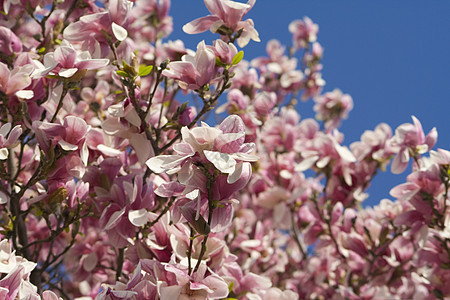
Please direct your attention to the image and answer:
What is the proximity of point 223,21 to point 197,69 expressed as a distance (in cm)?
28

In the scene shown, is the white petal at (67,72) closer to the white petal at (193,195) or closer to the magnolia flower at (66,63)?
the magnolia flower at (66,63)

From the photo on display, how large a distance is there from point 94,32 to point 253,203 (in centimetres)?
205

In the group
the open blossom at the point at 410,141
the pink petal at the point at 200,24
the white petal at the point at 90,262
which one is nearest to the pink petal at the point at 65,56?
the pink petal at the point at 200,24

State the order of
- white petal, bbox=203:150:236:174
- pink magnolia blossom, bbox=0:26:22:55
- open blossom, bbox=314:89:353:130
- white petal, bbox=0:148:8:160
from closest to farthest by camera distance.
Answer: white petal, bbox=203:150:236:174 → white petal, bbox=0:148:8:160 → pink magnolia blossom, bbox=0:26:22:55 → open blossom, bbox=314:89:353:130

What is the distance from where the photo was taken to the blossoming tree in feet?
4.82

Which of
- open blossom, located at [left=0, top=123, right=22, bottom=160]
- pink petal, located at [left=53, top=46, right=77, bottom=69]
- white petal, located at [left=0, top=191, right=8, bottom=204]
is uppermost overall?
pink petal, located at [left=53, top=46, right=77, bottom=69]

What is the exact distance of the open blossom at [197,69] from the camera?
1.76m

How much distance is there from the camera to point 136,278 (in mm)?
1467

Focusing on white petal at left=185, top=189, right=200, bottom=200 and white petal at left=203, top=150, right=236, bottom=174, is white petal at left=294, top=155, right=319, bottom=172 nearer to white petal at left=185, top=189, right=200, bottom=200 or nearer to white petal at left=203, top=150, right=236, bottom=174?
white petal at left=185, top=189, right=200, bottom=200

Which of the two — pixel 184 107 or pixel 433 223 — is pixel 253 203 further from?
pixel 184 107

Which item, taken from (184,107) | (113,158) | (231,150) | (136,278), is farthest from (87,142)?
(231,150)

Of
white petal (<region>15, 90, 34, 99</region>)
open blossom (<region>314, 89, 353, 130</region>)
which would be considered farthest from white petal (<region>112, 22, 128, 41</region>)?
open blossom (<region>314, 89, 353, 130</region>)

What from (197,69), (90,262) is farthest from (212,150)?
(90,262)

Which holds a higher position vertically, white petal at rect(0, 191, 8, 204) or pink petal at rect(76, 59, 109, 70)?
pink petal at rect(76, 59, 109, 70)
